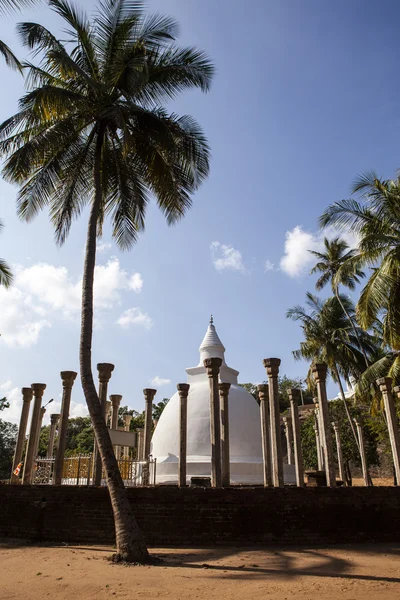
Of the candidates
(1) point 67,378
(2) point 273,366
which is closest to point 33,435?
(1) point 67,378

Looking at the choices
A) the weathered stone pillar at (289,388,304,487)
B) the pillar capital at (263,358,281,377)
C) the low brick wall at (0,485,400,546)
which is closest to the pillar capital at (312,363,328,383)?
the pillar capital at (263,358,281,377)

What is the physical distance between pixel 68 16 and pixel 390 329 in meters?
13.2

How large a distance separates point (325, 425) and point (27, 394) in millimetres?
9820

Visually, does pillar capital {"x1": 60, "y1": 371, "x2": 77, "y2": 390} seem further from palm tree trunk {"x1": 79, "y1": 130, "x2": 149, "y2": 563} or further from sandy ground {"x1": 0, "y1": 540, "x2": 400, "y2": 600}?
sandy ground {"x1": 0, "y1": 540, "x2": 400, "y2": 600}

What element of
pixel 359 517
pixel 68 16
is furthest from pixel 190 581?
pixel 68 16

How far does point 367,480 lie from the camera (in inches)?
795

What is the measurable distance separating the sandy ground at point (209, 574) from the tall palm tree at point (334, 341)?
20.0m

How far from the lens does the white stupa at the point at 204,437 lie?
1859 centimetres

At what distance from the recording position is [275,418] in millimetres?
12406

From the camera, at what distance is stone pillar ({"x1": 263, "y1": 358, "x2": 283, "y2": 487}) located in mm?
12055

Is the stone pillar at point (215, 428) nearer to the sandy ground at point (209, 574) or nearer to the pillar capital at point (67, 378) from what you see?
the sandy ground at point (209, 574)

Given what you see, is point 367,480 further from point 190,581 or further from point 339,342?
point 190,581

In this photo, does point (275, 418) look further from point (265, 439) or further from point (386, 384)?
point (386, 384)

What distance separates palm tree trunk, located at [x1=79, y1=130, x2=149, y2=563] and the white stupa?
943 cm
